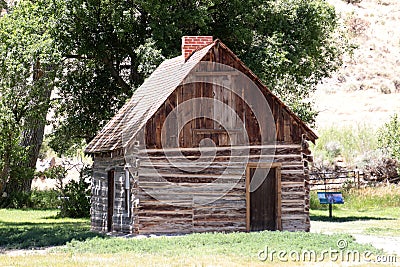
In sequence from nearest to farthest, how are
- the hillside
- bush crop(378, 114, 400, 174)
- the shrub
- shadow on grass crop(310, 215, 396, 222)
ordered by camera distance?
shadow on grass crop(310, 215, 396, 222)
bush crop(378, 114, 400, 174)
the shrub
the hillside

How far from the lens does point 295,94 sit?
1598 inches

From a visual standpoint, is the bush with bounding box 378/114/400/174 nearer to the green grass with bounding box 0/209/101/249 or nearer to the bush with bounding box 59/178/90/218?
the bush with bounding box 59/178/90/218

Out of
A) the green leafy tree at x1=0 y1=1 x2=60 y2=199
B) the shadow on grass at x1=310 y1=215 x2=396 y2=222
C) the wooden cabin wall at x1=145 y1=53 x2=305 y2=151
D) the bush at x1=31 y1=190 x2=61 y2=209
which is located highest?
the green leafy tree at x1=0 y1=1 x2=60 y2=199

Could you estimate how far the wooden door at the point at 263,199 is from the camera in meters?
23.4

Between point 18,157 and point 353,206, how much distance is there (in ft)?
53.2

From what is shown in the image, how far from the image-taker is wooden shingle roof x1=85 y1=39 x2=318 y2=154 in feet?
75.8

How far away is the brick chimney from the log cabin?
4.23 ft

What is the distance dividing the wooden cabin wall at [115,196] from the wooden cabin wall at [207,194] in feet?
2.09

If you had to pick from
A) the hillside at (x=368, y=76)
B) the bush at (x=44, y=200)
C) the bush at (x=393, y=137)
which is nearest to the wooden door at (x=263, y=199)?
the bush at (x=393, y=137)

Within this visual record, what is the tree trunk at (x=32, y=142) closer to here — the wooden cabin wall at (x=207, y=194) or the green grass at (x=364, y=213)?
the green grass at (x=364, y=213)

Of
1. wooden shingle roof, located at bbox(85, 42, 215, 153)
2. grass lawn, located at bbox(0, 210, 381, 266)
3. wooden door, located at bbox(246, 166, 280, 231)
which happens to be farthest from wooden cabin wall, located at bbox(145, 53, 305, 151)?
grass lawn, located at bbox(0, 210, 381, 266)

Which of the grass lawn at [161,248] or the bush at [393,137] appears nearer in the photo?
the grass lawn at [161,248]

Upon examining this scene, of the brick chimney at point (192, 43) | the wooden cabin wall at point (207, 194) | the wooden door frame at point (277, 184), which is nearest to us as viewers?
the wooden cabin wall at point (207, 194)

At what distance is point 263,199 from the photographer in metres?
23.6
